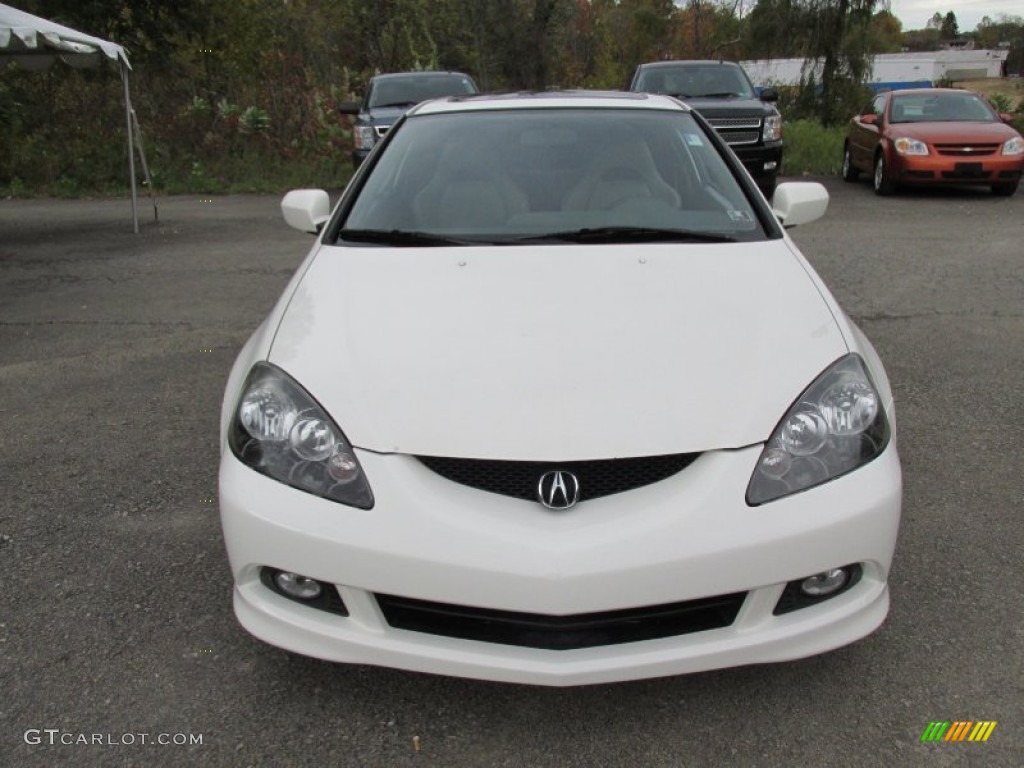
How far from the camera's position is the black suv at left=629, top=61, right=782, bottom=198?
441 inches

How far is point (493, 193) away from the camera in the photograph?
11.1 ft

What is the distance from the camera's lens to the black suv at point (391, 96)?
11.6 m

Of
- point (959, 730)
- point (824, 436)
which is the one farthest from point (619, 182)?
point (959, 730)

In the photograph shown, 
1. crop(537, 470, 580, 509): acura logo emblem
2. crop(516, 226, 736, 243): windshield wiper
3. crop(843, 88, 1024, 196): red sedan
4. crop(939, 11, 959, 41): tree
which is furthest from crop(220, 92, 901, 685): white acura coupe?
crop(939, 11, 959, 41): tree

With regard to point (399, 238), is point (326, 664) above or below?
below

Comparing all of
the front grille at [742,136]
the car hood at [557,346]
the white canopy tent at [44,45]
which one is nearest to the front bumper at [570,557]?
the car hood at [557,346]

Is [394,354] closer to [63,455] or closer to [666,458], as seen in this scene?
[666,458]

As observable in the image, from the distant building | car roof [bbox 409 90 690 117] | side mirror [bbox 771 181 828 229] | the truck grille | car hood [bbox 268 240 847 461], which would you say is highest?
car roof [bbox 409 90 690 117]

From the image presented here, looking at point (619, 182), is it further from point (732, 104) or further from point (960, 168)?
point (960, 168)

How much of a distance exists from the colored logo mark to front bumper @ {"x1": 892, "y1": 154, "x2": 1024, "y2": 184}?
10879mm

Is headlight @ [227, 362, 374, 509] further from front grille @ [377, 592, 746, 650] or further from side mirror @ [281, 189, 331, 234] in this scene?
side mirror @ [281, 189, 331, 234]

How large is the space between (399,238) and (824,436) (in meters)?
1.58

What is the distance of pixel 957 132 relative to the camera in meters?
11.7

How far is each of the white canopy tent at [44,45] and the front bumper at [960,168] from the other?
942 cm
